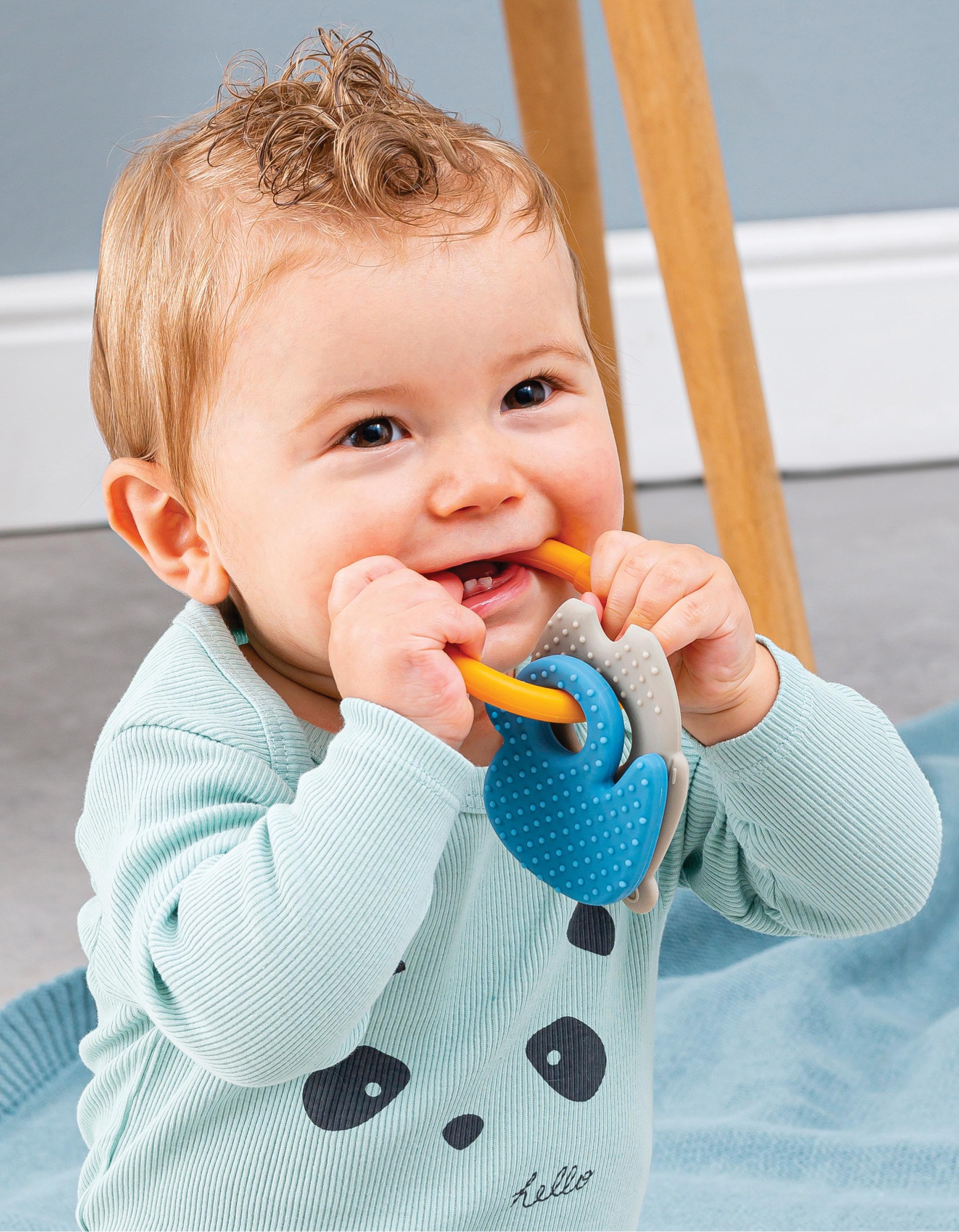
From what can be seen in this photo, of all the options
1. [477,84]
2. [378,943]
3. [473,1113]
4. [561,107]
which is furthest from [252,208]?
[477,84]

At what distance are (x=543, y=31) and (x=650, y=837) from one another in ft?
2.74

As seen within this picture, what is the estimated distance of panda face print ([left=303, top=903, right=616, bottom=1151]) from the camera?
2.14ft

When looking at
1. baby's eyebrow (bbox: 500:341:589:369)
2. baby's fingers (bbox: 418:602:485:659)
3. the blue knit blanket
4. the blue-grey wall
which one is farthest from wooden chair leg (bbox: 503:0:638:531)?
the blue-grey wall

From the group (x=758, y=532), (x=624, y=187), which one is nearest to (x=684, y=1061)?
(x=758, y=532)

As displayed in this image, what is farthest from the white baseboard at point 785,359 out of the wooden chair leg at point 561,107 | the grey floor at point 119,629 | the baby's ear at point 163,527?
the baby's ear at point 163,527

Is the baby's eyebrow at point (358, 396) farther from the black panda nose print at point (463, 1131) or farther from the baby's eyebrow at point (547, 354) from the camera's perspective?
the black panda nose print at point (463, 1131)

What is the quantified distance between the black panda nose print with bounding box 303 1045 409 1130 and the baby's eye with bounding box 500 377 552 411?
0.97ft

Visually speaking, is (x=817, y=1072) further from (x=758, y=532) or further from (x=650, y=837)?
(x=650, y=837)

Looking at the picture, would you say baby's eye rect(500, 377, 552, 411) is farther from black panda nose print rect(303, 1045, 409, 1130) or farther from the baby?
black panda nose print rect(303, 1045, 409, 1130)

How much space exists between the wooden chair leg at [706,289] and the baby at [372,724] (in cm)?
22

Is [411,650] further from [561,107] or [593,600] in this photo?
[561,107]

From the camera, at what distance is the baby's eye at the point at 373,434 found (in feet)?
2.00

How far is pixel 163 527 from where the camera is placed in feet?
2.31

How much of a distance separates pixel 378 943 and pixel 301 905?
33 mm
